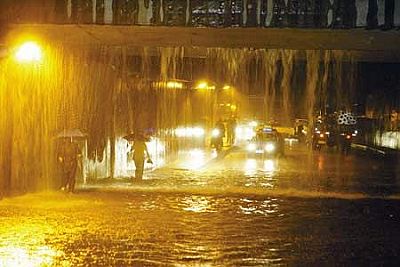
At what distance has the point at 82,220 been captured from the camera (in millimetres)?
13367

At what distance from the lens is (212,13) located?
1348 cm

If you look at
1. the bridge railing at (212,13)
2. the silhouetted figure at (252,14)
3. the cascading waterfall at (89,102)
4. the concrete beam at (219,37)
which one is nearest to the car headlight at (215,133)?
the cascading waterfall at (89,102)

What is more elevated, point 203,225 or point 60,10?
point 60,10

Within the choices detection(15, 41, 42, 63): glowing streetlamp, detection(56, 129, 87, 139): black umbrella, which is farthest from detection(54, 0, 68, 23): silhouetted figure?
detection(56, 129, 87, 139): black umbrella

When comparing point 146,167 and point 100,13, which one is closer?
point 100,13

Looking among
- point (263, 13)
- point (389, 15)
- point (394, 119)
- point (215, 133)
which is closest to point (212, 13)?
point (263, 13)

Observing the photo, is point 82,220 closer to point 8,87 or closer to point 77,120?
point 8,87

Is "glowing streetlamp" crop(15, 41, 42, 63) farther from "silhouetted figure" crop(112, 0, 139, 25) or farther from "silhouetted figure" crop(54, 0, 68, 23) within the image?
"silhouetted figure" crop(112, 0, 139, 25)

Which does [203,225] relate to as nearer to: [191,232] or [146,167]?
[191,232]

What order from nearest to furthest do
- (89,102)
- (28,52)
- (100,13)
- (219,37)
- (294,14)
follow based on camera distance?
(294,14), (100,13), (219,37), (28,52), (89,102)

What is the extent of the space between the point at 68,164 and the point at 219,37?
5543 mm

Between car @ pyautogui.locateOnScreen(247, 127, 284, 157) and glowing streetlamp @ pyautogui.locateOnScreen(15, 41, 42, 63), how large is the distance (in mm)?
25454

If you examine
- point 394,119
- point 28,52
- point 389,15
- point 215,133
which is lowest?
point 215,133

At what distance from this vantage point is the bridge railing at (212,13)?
43.3 feet
